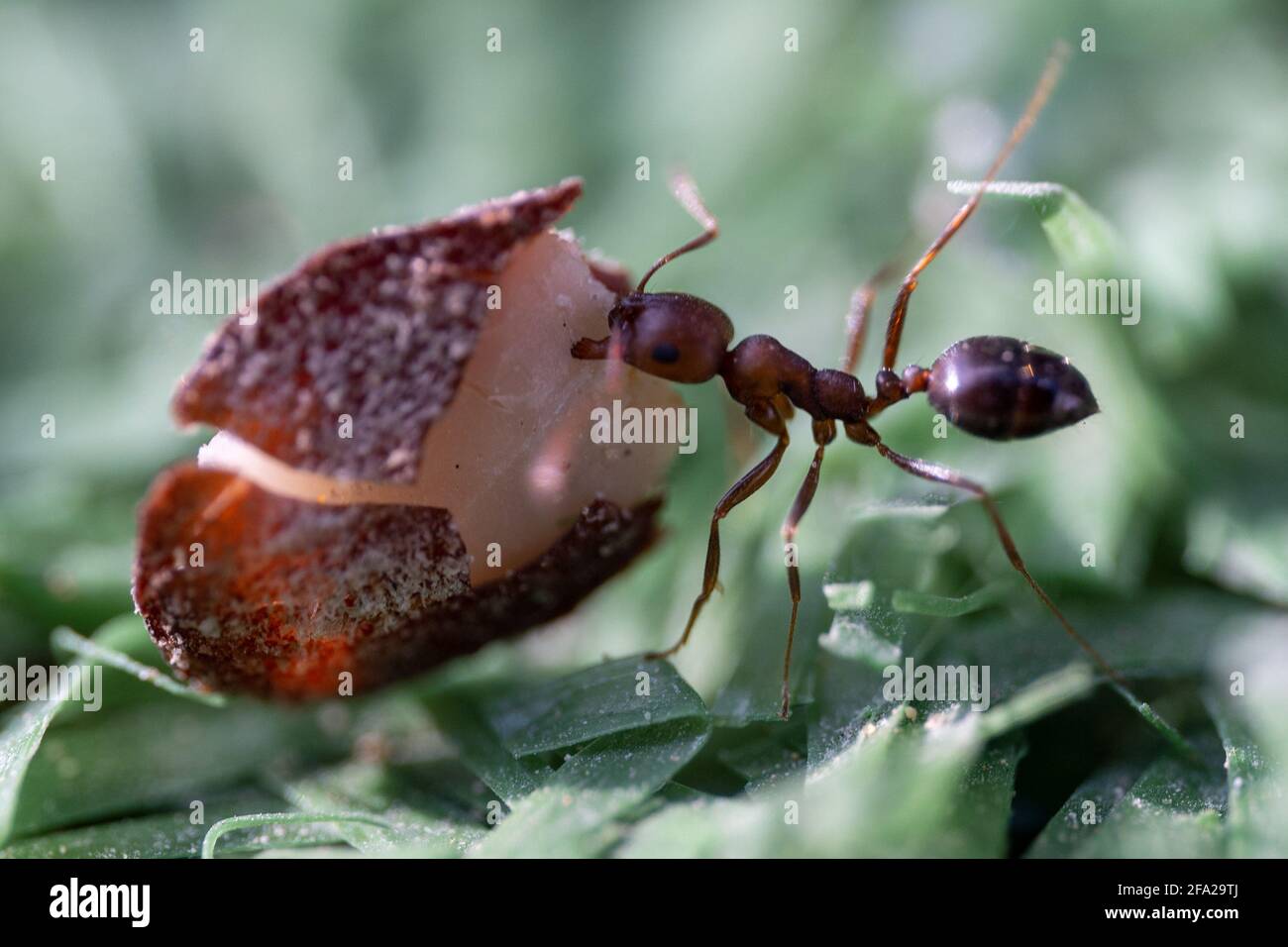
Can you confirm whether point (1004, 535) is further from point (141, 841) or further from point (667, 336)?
point (141, 841)

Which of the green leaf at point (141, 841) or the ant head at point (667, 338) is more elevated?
the ant head at point (667, 338)

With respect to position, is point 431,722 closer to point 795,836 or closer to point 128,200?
point 795,836

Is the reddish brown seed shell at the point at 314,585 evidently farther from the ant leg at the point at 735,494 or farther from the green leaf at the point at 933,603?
the green leaf at the point at 933,603

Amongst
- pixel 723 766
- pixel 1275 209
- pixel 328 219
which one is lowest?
pixel 723 766

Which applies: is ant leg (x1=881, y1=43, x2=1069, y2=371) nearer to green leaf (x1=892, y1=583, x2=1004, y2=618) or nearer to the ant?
the ant

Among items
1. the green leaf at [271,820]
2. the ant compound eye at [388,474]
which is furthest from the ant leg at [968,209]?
the green leaf at [271,820]
